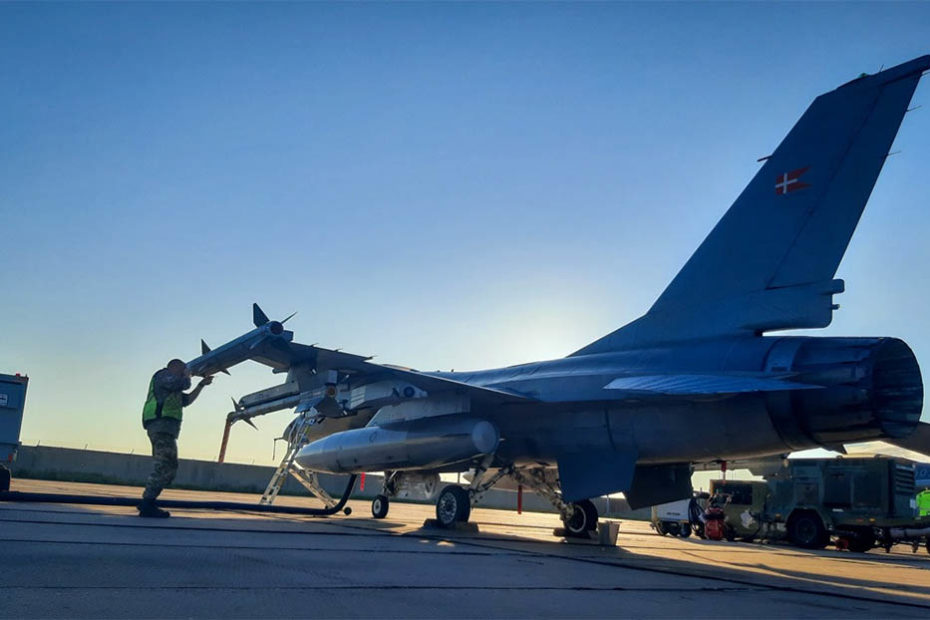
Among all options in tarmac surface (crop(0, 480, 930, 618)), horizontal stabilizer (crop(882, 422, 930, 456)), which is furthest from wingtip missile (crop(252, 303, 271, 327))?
horizontal stabilizer (crop(882, 422, 930, 456))

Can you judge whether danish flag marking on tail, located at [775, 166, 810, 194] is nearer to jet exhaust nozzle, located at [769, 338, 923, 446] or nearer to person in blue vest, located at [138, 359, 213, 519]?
jet exhaust nozzle, located at [769, 338, 923, 446]

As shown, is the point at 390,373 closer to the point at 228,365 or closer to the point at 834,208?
the point at 228,365

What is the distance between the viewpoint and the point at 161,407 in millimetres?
9797

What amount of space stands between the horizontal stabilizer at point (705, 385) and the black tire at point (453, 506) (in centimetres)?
369

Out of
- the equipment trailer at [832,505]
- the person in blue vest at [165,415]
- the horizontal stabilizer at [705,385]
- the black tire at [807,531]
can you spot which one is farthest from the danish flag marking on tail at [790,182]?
the black tire at [807,531]

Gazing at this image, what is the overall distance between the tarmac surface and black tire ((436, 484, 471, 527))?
9.27 feet

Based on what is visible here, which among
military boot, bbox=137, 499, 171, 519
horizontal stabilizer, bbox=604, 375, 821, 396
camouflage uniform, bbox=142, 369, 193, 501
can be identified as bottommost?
military boot, bbox=137, 499, 171, 519

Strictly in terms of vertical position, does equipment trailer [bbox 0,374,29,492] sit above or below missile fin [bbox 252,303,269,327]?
below

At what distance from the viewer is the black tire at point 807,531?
1678 cm

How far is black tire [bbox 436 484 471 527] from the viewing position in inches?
470

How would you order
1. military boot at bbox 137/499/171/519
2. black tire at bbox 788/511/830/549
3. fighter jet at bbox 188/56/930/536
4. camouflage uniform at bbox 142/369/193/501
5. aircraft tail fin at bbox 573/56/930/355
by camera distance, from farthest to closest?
black tire at bbox 788/511/830/549, camouflage uniform at bbox 142/369/193/501, military boot at bbox 137/499/171/519, aircraft tail fin at bbox 573/56/930/355, fighter jet at bbox 188/56/930/536

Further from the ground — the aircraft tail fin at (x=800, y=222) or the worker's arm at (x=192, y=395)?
the aircraft tail fin at (x=800, y=222)

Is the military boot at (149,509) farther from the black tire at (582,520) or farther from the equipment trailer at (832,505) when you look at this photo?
the equipment trailer at (832,505)

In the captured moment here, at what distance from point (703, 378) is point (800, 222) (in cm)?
236
